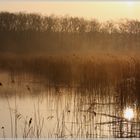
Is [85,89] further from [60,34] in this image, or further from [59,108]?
[60,34]

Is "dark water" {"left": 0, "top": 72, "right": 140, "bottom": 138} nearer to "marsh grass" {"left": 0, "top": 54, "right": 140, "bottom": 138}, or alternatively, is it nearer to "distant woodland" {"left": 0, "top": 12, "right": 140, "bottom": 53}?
"marsh grass" {"left": 0, "top": 54, "right": 140, "bottom": 138}

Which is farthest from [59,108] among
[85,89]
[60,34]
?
[60,34]

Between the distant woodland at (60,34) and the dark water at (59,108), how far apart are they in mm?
210

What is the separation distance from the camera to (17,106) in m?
2.15

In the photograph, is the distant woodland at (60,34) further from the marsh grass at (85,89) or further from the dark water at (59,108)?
the dark water at (59,108)

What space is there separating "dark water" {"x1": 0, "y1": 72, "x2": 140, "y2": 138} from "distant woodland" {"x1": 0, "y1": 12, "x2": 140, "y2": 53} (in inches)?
8.3

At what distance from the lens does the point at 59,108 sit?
215 cm

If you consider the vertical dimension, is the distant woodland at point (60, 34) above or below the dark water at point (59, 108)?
above

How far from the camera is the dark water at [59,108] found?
214 centimetres

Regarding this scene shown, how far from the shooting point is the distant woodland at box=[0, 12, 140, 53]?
2.16 m

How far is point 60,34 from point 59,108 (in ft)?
1.49

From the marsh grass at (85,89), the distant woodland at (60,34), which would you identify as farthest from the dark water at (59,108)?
the distant woodland at (60,34)

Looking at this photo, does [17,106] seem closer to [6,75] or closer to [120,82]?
[6,75]

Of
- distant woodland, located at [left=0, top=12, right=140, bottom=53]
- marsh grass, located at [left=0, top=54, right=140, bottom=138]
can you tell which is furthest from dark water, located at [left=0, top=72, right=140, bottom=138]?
distant woodland, located at [left=0, top=12, right=140, bottom=53]
